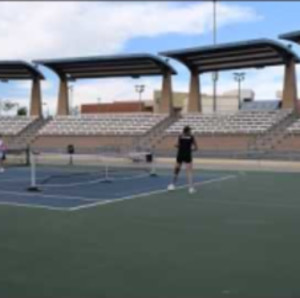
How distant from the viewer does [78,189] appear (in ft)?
58.5

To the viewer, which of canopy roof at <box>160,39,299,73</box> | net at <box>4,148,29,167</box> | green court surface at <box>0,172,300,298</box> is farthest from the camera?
canopy roof at <box>160,39,299,73</box>

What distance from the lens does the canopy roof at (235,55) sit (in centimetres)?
3949

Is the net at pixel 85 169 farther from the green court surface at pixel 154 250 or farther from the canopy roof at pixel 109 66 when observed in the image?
the canopy roof at pixel 109 66

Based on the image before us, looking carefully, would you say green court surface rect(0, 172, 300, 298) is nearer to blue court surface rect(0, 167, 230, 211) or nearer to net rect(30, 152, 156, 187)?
blue court surface rect(0, 167, 230, 211)

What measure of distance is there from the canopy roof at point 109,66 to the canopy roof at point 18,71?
1.40 m

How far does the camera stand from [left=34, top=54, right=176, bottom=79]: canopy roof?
45966 millimetres

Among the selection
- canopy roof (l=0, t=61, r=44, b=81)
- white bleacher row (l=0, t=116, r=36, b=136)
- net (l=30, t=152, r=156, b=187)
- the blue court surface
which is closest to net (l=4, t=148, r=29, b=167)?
net (l=30, t=152, r=156, b=187)

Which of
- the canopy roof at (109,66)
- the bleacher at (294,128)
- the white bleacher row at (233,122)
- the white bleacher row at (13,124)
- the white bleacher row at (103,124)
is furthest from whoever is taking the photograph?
the white bleacher row at (13,124)

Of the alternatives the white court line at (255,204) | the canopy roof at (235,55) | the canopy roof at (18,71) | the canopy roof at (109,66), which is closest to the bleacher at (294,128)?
the canopy roof at (235,55)

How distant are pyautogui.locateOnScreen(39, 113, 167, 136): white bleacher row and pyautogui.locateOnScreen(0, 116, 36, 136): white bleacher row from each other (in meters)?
2.58

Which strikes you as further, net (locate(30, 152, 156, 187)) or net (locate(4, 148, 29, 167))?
net (locate(4, 148, 29, 167))

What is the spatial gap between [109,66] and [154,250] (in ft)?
133

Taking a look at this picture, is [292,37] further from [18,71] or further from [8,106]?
[8,106]

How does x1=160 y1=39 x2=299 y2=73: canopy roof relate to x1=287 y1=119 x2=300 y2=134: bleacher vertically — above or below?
above
